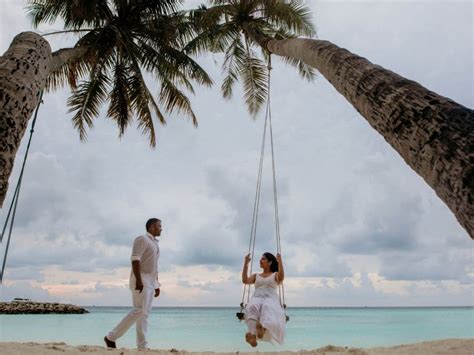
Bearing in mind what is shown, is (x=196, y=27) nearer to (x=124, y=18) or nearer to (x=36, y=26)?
(x=124, y=18)

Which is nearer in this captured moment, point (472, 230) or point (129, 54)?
point (472, 230)

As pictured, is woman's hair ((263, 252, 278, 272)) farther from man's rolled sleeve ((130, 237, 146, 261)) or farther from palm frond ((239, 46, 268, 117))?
palm frond ((239, 46, 268, 117))

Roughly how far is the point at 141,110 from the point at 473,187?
967 cm

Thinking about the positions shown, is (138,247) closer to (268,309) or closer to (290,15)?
(268,309)

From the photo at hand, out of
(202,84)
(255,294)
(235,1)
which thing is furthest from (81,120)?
(255,294)

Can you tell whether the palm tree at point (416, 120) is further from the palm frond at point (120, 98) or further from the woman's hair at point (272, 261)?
the palm frond at point (120, 98)

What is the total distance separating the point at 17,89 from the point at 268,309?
349 cm

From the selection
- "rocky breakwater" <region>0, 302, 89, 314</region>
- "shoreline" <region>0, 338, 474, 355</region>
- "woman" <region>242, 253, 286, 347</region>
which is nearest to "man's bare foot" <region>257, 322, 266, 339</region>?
"woman" <region>242, 253, 286, 347</region>

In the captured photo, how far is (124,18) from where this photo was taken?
892cm

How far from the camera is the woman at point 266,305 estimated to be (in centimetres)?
498

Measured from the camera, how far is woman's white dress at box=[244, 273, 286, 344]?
196 inches

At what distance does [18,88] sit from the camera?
3.16 m

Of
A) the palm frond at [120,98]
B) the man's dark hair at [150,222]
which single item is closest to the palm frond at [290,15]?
the palm frond at [120,98]

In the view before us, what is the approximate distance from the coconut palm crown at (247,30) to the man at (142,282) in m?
→ 4.11
